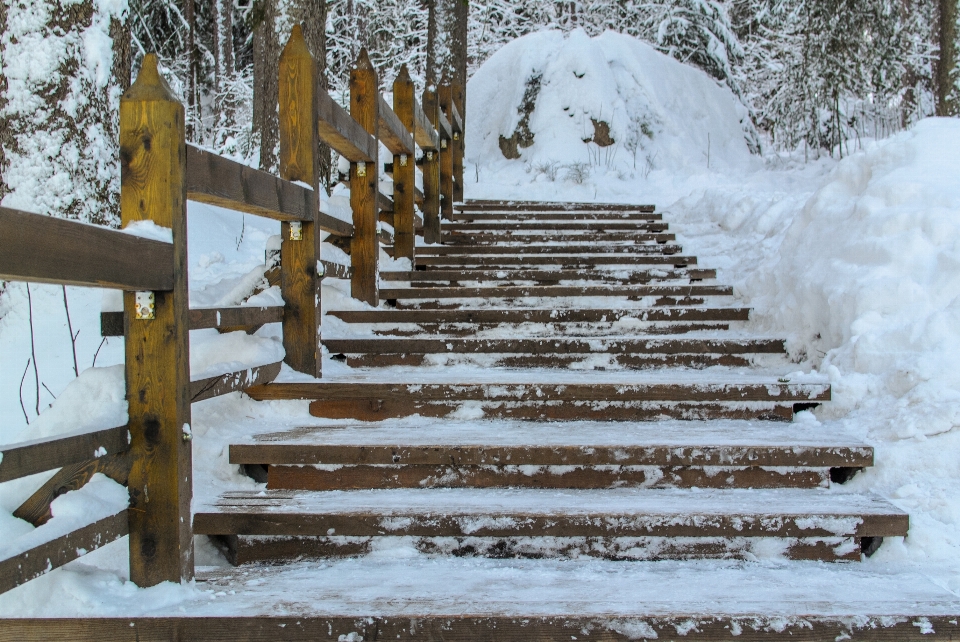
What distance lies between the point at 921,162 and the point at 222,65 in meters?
23.2

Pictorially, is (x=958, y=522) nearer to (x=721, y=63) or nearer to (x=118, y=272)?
(x=118, y=272)

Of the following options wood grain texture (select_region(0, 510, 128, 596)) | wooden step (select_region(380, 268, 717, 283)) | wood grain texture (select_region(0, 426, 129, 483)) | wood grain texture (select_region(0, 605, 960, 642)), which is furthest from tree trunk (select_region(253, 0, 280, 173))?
wood grain texture (select_region(0, 605, 960, 642))

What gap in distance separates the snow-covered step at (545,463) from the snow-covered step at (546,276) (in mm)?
3015

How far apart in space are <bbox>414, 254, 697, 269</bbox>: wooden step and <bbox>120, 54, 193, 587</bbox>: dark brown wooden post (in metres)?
4.16

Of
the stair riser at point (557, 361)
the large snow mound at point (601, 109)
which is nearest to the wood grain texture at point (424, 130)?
the stair riser at point (557, 361)

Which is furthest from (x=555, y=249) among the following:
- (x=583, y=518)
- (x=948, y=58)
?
(x=948, y=58)

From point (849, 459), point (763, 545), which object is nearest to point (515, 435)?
point (763, 545)

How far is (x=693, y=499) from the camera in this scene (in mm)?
2992

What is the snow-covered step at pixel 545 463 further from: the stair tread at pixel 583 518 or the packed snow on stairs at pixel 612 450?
the stair tread at pixel 583 518

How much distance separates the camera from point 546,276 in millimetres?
6152

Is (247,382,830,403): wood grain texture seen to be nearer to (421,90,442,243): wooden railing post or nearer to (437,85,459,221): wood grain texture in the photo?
(421,90,442,243): wooden railing post

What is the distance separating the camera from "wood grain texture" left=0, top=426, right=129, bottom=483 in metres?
1.88

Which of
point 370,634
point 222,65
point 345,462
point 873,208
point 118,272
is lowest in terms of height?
point 370,634

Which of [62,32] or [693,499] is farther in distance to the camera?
[62,32]
